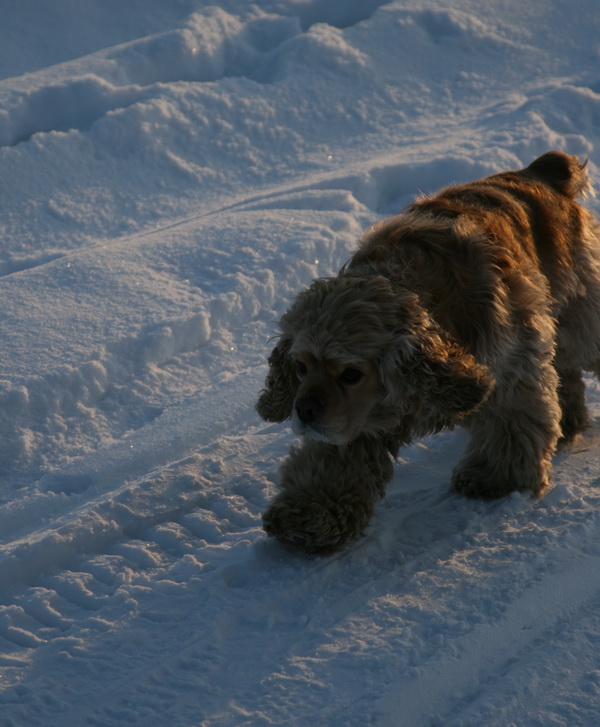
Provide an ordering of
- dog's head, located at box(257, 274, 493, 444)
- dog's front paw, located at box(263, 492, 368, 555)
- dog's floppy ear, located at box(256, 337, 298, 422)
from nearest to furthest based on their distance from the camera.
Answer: dog's head, located at box(257, 274, 493, 444), dog's front paw, located at box(263, 492, 368, 555), dog's floppy ear, located at box(256, 337, 298, 422)

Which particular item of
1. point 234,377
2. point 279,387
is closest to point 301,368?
point 279,387

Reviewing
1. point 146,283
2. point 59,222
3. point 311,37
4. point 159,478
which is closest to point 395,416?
point 159,478

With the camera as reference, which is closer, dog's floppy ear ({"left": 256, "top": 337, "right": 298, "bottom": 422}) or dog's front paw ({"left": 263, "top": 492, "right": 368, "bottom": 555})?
dog's front paw ({"left": 263, "top": 492, "right": 368, "bottom": 555})

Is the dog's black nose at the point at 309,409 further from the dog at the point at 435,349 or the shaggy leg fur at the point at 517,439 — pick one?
the shaggy leg fur at the point at 517,439

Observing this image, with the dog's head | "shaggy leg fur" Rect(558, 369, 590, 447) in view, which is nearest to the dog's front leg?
the dog's head

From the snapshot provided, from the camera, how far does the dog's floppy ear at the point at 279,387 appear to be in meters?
3.50

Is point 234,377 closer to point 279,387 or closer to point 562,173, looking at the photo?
point 279,387

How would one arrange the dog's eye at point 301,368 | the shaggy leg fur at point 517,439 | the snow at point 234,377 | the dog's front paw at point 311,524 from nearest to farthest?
the snow at point 234,377 < the dog's eye at point 301,368 < the dog's front paw at point 311,524 < the shaggy leg fur at point 517,439

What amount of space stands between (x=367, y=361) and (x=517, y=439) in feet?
2.94

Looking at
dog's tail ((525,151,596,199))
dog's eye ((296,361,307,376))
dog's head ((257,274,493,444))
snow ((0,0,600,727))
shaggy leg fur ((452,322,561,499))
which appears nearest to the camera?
snow ((0,0,600,727))

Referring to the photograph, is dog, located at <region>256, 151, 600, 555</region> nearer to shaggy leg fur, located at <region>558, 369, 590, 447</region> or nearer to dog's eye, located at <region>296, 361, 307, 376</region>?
dog's eye, located at <region>296, 361, 307, 376</region>

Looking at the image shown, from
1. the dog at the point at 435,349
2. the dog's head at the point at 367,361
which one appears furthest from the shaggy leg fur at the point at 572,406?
the dog's head at the point at 367,361

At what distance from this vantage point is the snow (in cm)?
282

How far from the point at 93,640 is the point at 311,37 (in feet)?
20.5
